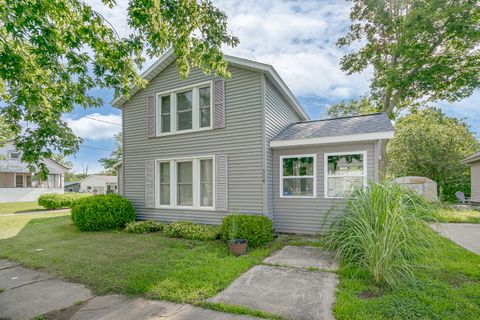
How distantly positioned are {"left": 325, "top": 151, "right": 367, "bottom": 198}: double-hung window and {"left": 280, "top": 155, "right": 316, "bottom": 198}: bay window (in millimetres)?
405

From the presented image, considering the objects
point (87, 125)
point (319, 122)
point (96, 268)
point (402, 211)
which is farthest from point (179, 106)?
point (87, 125)

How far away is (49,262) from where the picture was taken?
545cm

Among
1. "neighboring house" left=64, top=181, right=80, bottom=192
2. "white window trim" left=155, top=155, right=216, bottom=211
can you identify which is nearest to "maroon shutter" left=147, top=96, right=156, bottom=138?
"white window trim" left=155, top=155, right=216, bottom=211

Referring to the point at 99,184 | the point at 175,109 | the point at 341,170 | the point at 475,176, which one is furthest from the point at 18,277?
the point at 99,184

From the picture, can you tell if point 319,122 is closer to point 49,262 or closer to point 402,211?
point 402,211

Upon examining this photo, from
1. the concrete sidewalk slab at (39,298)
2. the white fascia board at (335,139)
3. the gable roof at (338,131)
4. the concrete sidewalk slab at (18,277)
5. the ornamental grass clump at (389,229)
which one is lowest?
the concrete sidewalk slab at (18,277)

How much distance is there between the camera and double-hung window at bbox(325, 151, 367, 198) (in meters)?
7.14

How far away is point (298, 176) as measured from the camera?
779 centimetres

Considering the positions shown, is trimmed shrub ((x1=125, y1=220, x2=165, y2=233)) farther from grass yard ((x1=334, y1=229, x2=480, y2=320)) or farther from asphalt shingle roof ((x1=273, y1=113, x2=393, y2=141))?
grass yard ((x1=334, y1=229, x2=480, y2=320))

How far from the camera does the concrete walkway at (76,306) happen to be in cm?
319

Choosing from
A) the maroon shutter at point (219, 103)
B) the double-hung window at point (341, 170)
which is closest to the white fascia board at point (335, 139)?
the double-hung window at point (341, 170)

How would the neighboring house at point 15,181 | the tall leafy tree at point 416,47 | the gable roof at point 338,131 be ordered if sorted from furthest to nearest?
the neighboring house at point 15,181 → the tall leafy tree at point 416,47 → the gable roof at point 338,131

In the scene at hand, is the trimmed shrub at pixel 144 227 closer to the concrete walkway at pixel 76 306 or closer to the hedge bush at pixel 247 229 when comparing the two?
the hedge bush at pixel 247 229

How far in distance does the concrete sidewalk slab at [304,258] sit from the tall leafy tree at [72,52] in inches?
168
